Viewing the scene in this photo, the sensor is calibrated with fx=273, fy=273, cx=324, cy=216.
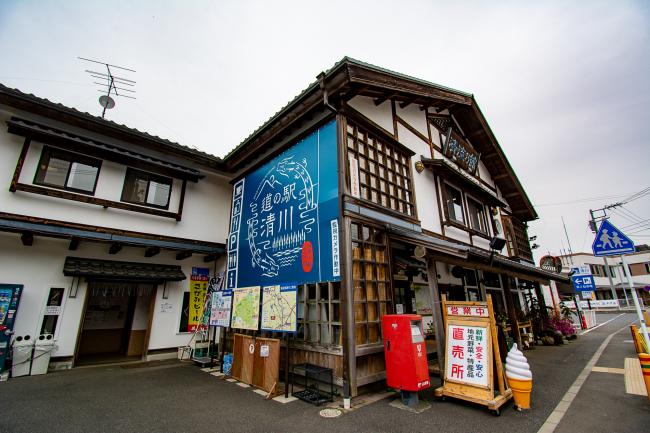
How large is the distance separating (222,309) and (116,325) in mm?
7527

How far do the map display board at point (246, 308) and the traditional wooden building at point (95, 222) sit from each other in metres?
3.13

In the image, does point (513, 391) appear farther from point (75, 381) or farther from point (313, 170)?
point (75, 381)

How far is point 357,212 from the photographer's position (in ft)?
19.7

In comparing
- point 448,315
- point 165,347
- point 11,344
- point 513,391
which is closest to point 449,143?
point 448,315

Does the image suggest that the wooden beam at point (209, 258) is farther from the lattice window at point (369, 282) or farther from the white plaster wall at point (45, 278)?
the lattice window at point (369, 282)

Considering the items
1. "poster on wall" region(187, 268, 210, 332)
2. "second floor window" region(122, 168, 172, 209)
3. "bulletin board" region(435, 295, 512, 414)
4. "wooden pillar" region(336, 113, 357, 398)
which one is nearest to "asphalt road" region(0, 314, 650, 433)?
"bulletin board" region(435, 295, 512, 414)

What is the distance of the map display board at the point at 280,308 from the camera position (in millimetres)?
5559

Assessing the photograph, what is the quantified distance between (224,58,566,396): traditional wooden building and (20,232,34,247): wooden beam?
4.92m

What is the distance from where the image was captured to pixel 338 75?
5980mm

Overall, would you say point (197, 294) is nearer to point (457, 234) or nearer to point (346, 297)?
point (346, 297)

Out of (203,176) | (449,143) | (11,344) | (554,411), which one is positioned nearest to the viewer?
(554,411)

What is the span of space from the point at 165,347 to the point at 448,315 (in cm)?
866

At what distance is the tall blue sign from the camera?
5.96 m

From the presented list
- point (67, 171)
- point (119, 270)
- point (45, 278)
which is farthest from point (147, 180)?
point (45, 278)
